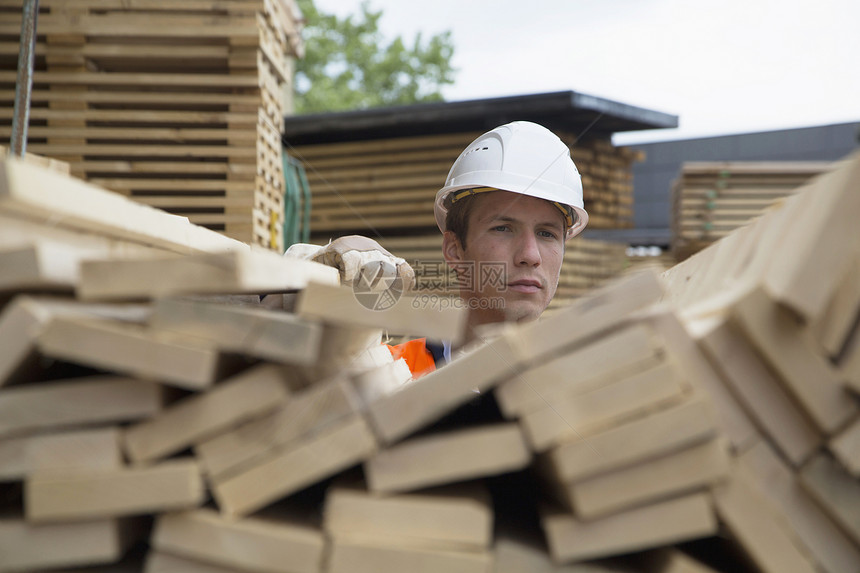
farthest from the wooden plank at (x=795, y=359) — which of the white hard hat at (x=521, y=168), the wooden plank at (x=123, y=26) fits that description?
the wooden plank at (x=123, y=26)

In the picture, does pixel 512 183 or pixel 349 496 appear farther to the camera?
pixel 512 183

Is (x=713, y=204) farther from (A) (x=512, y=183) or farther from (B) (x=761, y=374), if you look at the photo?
(B) (x=761, y=374)

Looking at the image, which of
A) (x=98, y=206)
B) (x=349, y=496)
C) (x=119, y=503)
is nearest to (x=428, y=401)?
(x=349, y=496)

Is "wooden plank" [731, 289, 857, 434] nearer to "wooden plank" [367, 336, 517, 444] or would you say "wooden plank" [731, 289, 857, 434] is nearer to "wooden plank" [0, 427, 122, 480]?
"wooden plank" [367, 336, 517, 444]

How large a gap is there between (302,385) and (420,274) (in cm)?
424

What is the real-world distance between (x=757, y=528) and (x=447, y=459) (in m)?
0.56

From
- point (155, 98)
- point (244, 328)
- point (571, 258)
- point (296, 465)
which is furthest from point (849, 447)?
point (571, 258)

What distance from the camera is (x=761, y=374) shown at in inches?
47.1

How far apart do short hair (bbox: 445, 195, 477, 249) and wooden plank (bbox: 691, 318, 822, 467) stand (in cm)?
235

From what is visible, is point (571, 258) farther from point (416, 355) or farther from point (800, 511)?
point (800, 511)

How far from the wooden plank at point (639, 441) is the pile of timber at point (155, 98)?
3924 millimetres

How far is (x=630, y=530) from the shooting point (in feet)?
3.76

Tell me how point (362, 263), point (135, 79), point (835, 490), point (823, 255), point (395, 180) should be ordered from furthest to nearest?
point (395, 180), point (135, 79), point (362, 263), point (835, 490), point (823, 255)

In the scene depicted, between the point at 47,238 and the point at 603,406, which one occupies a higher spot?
the point at 47,238
